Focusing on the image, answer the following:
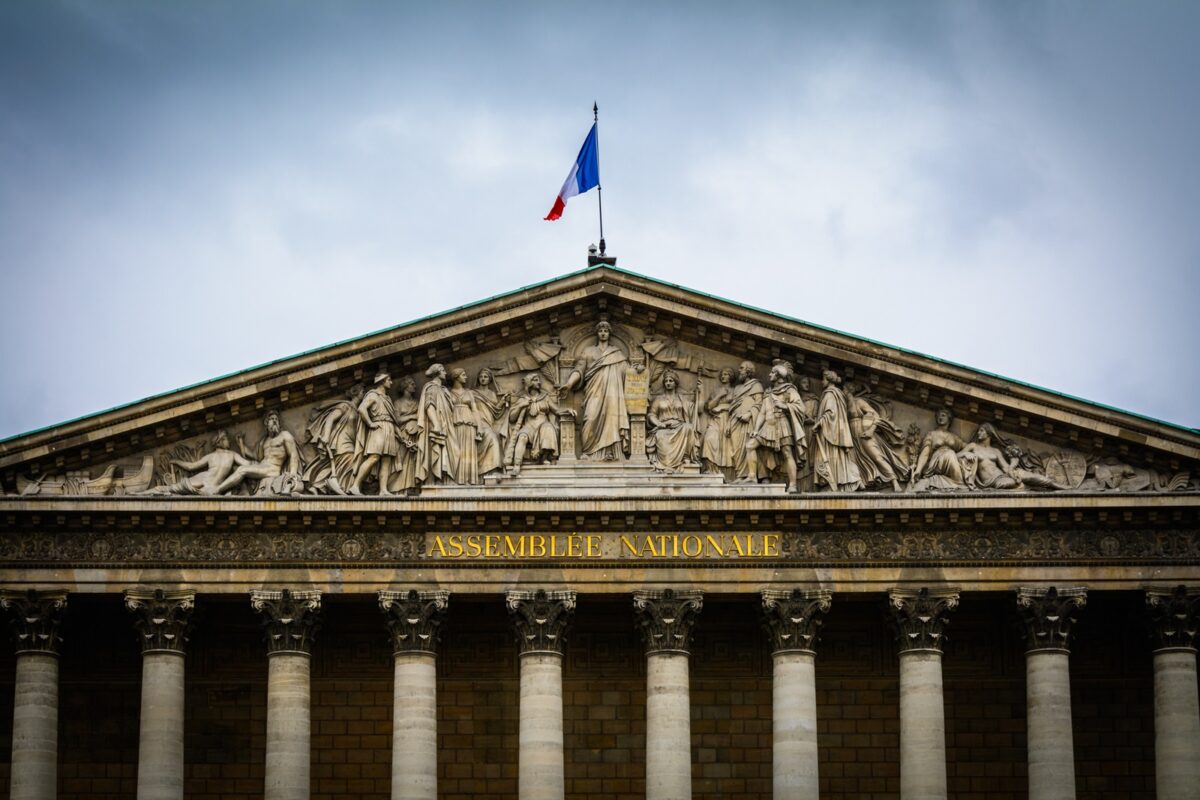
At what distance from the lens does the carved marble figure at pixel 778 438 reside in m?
50.0

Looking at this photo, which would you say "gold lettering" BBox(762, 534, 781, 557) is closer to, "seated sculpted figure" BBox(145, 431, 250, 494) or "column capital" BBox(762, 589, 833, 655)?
"column capital" BBox(762, 589, 833, 655)

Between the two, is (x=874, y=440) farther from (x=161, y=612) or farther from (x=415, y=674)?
(x=161, y=612)

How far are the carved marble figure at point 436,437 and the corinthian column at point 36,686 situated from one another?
6.58 m

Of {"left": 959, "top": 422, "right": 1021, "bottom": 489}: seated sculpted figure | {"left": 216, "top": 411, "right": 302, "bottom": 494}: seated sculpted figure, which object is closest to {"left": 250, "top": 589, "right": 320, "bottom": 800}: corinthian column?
{"left": 216, "top": 411, "right": 302, "bottom": 494}: seated sculpted figure

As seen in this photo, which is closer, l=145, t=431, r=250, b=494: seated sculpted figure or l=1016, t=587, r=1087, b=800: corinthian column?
l=1016, t=587, r=1087, b=800: corinthian column

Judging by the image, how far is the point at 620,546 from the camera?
49719mm

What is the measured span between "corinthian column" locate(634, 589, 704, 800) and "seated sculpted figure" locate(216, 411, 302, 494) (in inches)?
255

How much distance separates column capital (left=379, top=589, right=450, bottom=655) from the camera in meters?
49.4

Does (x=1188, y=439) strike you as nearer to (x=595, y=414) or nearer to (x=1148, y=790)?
(x=1148, y=790)

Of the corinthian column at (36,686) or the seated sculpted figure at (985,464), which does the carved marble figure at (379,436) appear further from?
the seated sculpted figure at (985,464)

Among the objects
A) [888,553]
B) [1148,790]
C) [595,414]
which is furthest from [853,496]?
[1148,790]

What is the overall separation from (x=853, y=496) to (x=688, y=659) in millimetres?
4196

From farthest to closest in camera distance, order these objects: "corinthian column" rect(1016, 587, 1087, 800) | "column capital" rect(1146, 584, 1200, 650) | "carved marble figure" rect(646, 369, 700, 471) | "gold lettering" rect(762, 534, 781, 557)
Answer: "carved marble figure" rect(646, 369, 700, 471) → "gold lettering" rect(762, 534, 781, 557) → "column capital" rect(1146, 584, 1200, 650) → "corinthian column" rect(1016, 587, 1087, 800)

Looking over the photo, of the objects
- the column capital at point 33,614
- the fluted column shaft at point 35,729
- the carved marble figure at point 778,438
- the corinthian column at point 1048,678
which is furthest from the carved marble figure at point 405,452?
the corinthian column at point 1048,678
